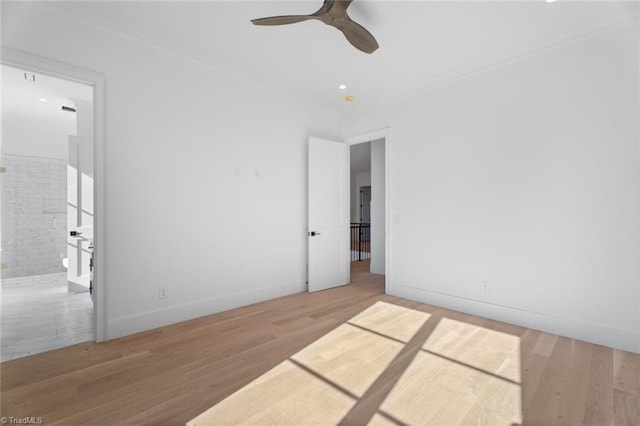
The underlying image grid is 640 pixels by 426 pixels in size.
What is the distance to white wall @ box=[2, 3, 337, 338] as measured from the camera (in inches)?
111

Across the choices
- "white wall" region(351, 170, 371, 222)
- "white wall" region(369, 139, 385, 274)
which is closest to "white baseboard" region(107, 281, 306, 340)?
"white wall" region(369, 139, 385, 274)

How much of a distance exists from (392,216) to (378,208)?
154 cm

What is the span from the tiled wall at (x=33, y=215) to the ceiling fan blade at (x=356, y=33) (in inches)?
267

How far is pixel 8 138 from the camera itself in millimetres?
5547

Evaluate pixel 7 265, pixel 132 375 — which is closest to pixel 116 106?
pixel 132 375

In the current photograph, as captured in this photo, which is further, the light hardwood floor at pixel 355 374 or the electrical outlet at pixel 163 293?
the electrical outlet at pixel 163 293

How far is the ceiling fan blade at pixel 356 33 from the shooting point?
230cm

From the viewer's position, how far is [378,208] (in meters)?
5.92

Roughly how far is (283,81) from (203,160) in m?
1.51

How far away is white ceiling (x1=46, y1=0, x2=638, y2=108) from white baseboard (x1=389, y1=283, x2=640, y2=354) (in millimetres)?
2739

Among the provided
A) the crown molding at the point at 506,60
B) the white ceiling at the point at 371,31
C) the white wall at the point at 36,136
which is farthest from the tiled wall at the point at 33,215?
the crown molding at the point at 506,60

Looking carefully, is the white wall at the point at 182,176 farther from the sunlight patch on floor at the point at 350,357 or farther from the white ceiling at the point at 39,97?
the sunlight patch on floor at the point at 350,357

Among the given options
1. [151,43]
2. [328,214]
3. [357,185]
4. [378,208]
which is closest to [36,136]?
[151,43]

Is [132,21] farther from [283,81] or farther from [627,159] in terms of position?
[627,159]
